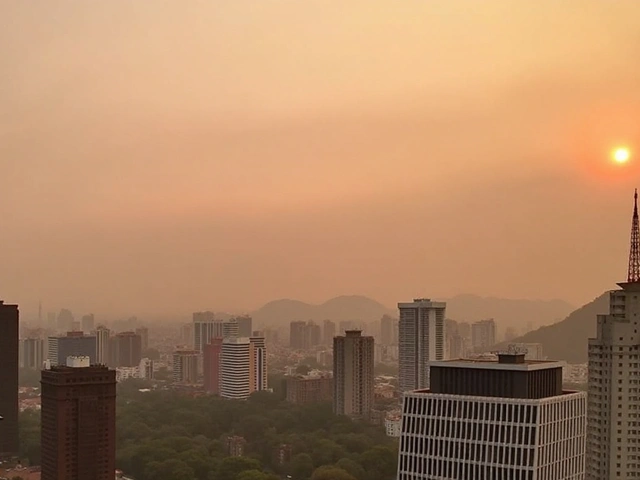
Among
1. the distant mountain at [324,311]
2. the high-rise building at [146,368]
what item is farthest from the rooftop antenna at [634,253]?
the high-rise building at [146,368]

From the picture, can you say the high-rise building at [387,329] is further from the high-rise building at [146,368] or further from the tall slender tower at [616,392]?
the tall slender tower at [616,392]

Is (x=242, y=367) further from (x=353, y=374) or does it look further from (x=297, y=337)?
(x=297, y=337)

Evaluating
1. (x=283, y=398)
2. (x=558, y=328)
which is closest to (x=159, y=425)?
(x=283, y=398)

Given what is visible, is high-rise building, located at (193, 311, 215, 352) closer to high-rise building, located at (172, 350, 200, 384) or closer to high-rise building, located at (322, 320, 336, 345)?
high-rise building, located at (172, 350, 200, 384)

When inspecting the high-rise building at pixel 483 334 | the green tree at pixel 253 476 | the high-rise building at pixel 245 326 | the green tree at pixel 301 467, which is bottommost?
the green tree at pixel 301 467

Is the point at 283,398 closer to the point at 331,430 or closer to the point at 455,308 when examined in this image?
the point at 331,430

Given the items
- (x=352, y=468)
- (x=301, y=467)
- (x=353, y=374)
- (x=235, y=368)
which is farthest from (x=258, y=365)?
(x=352, y=468)
